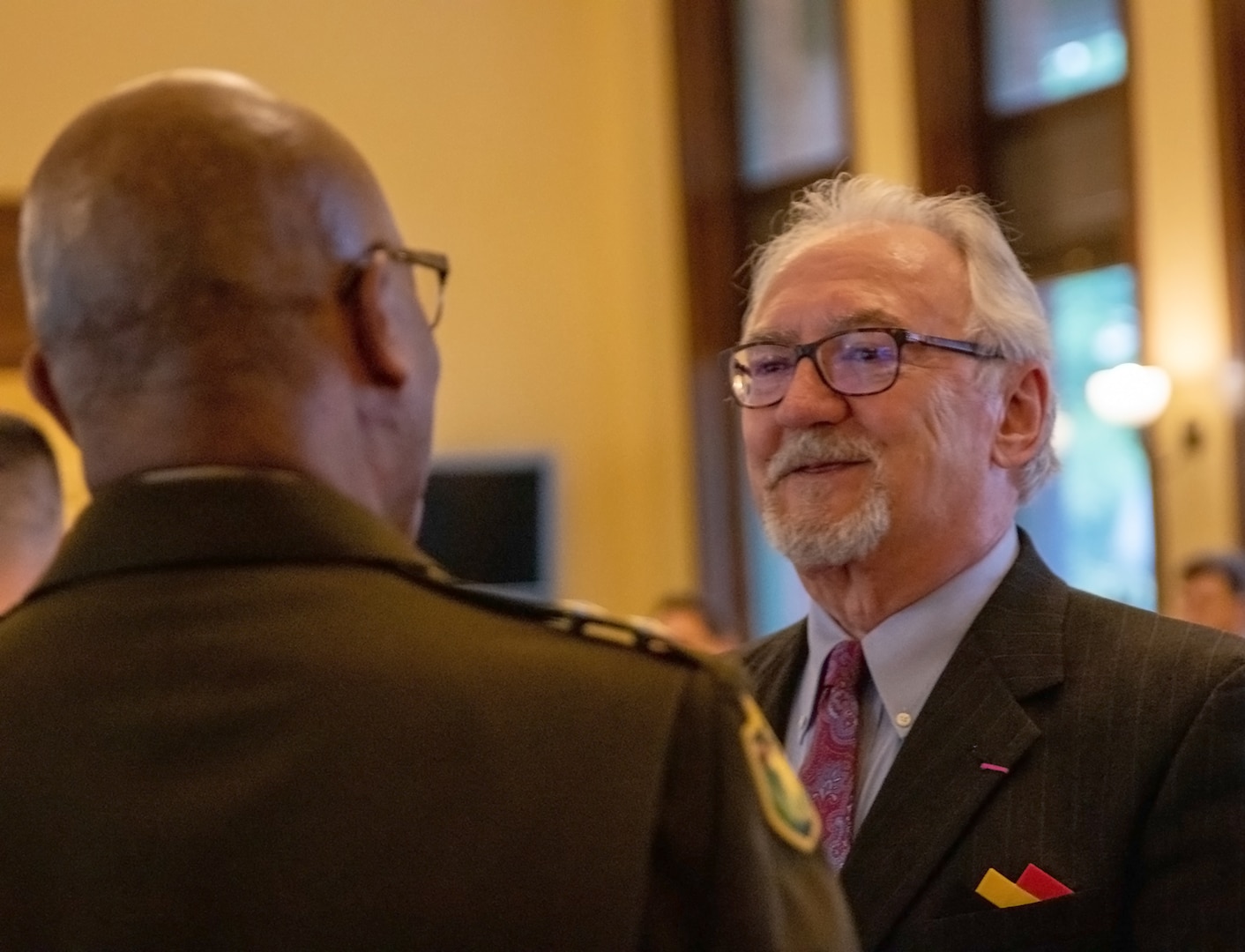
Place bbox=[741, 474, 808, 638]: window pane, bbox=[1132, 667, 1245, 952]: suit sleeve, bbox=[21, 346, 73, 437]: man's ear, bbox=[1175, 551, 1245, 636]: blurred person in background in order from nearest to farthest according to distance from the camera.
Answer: bbox=[21, 346, 73, 437]: man's ear
bbox=[1132, 667, 1245, 952]: suit sleeve
bbox=[1175, 551, 1245, 636]: blurred person in background
bbox=[741, 474, 808, 638]: window pane

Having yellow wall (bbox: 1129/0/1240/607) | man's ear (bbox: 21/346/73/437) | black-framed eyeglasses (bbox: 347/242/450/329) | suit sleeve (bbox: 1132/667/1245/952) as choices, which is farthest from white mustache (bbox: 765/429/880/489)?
→ yellow wall (bbox: 1129/0/1240/607)

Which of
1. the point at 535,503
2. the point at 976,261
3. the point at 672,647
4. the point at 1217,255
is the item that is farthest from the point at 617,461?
the point at 672,647

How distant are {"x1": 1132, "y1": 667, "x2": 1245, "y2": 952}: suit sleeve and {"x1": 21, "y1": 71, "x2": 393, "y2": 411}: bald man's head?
40.8 inches

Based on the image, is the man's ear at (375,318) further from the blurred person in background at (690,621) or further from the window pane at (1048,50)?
the window pane at (1048,50)

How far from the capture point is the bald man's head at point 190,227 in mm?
1076

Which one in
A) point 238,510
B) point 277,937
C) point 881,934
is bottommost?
point 881,934

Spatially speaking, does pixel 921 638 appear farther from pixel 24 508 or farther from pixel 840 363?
pixel 24 508

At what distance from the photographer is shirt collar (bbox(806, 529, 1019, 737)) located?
1959 millimetres

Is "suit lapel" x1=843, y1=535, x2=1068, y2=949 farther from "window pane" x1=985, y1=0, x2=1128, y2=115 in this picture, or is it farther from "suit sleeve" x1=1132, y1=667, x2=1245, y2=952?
"window pane" x1=985, y1=0, x2=1128, y2=115

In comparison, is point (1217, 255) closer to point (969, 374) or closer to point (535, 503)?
point (535, 503)

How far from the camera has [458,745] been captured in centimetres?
107

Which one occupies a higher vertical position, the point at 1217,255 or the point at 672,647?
the point at 1217,255

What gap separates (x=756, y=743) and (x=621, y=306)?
26.8 ft

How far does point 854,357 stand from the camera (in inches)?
83.8
